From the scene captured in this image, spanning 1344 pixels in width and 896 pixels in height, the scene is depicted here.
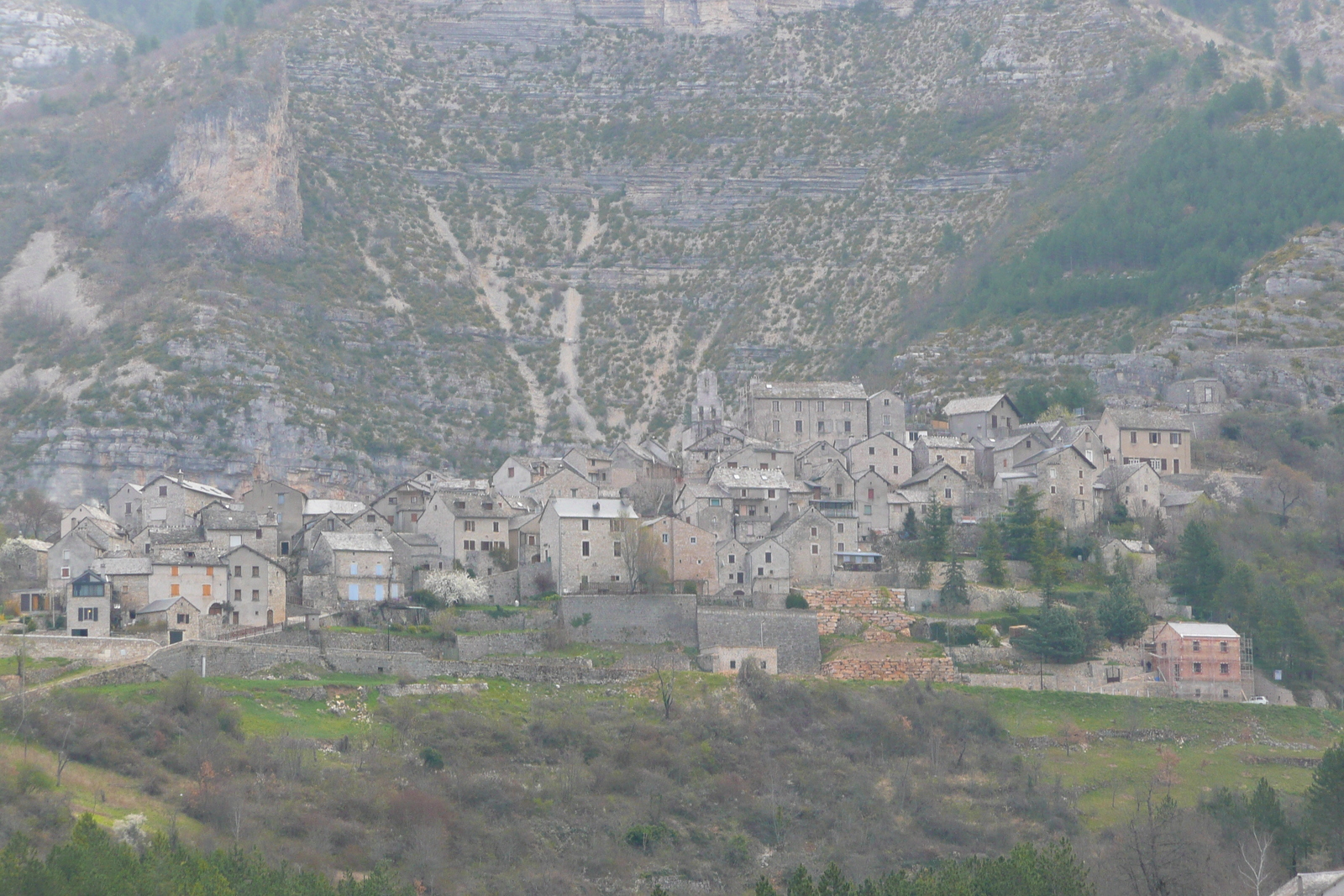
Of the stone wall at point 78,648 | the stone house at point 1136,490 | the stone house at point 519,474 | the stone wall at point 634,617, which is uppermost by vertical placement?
the stone house at point 519,474

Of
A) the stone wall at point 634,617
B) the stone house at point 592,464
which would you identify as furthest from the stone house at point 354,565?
the stone house at point 592,464

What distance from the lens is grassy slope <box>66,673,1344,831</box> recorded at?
85.9m

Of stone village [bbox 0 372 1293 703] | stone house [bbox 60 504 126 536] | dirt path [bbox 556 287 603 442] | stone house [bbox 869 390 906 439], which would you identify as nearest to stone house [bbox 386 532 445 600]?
stone village [bbox 0 372 1293 703]

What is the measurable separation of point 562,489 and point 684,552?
9.90 metres

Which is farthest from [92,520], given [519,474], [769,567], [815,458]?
[815,458]

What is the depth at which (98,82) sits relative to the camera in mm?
184375

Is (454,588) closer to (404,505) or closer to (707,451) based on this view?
(404,505)

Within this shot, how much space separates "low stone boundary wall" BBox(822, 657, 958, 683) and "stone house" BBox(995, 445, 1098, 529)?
15.6 meters

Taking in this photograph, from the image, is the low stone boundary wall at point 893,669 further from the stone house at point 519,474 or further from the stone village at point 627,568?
the stone house at point 519,474

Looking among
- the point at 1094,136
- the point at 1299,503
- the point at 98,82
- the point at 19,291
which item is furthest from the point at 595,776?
the point at 98,82

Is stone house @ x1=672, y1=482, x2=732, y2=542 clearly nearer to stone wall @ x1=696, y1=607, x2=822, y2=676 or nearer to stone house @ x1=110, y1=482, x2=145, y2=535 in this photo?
stone wall @ x1=696, y1=607, x2=822, y2=676

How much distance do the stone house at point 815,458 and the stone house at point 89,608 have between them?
37128 mm

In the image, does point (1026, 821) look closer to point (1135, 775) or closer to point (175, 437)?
point (1135, 775)

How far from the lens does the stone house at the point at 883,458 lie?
115 m
